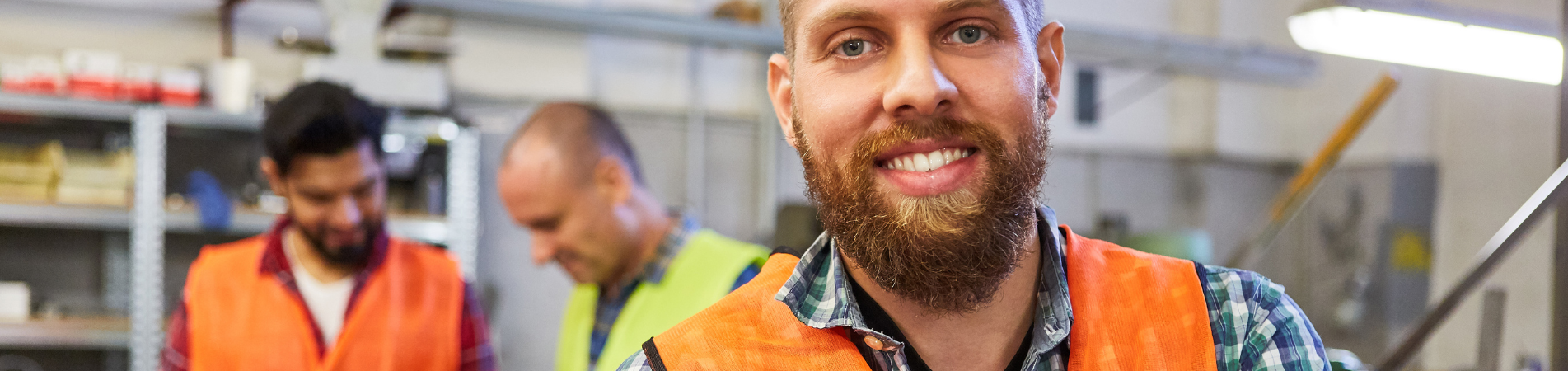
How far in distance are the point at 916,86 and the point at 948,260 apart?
0.17 m

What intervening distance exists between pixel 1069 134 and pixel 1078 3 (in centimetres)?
101

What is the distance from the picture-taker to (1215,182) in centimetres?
786

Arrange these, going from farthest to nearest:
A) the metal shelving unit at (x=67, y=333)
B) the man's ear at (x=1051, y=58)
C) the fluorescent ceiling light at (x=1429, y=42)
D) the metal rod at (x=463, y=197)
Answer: the metal rod at (x=463, y=197)
the metal shelving unit at (x=67, y=333)
the fluorescent ceiling light at (x=1429, y=42)
the man's ear at (x=1051, y=58)

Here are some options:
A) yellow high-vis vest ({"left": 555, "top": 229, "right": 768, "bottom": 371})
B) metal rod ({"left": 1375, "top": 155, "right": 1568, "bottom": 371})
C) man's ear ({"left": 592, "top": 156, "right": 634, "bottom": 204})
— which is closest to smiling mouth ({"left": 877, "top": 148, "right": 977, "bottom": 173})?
yellow high-vis vest ({"left": 555, "top": 229, "right": 768, "bottom": 371})

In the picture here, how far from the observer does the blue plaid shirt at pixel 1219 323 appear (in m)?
0.98

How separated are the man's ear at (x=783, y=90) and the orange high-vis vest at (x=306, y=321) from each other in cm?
167

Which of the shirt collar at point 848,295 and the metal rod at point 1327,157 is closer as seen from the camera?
the shirt collar at point 848,295

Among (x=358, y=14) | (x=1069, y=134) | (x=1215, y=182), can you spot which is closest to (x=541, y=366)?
(x=358, y=14)

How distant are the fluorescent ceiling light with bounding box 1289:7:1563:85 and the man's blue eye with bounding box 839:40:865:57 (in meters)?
3.10

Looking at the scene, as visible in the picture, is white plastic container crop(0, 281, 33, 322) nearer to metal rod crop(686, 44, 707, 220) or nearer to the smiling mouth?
metal rod crop(686, 44, 707, 220)

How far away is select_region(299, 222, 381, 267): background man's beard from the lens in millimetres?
2463

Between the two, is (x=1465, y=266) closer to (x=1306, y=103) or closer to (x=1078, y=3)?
(x=1306, y=103)

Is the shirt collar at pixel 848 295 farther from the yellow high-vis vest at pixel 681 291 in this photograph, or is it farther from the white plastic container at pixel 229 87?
the white plastic container at pixel 229 87

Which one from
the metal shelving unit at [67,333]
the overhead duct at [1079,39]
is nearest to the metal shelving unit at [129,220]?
the metal shelving unit at [67,333]
